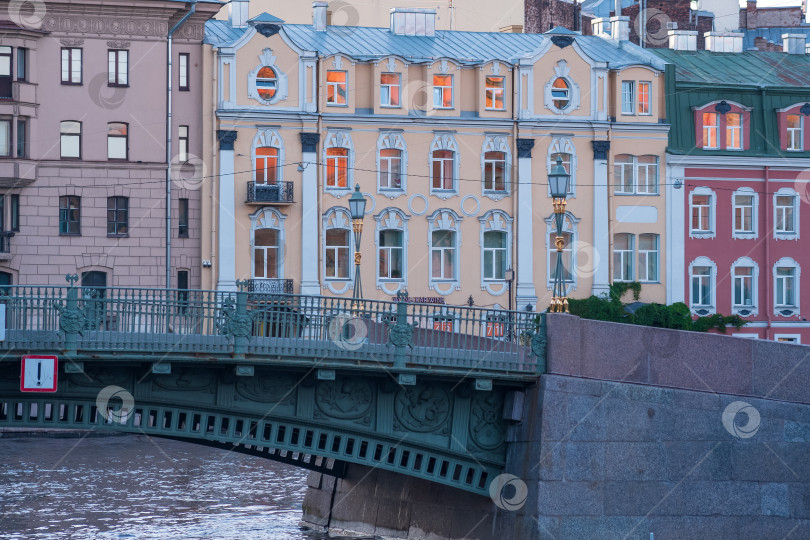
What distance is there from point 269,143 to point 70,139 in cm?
644

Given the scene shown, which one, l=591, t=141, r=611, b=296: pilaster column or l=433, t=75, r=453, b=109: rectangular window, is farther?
l=591, t=141, r=611, b=296: pilaster column

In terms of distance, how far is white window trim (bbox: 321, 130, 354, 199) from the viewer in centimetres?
5134

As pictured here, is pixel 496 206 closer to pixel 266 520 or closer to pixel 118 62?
pixel 118 62

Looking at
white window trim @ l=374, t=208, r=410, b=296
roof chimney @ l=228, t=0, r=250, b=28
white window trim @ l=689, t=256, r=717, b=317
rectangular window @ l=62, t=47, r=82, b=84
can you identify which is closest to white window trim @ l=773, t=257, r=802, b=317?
white window trim @ l=689, t=256, r=717, b=317

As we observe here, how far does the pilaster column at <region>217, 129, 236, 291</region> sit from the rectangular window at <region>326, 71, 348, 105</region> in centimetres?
352

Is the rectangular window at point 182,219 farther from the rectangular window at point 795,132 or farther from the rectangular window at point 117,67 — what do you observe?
the rectangular window at point 795,132

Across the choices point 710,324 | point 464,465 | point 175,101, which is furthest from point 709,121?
point 464,465

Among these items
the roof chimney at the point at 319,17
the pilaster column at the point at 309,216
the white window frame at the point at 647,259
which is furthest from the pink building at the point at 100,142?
the white window frame at the point at 647,259

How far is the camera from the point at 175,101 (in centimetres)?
5053

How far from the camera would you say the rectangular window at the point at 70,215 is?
163ft

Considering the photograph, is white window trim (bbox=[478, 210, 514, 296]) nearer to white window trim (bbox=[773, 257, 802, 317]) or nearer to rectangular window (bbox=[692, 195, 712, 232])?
rectangular window (bbox=[692, 195, 712, 232])

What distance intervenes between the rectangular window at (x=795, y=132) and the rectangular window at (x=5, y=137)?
89.8ft

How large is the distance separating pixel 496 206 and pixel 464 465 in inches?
1174

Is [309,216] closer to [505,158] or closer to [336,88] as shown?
Answer: [336,88]
